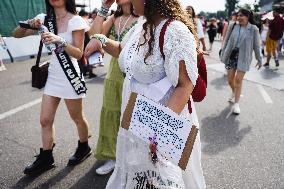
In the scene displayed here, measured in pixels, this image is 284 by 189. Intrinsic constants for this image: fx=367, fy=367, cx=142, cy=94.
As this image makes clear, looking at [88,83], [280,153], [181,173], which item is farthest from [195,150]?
[88,83]

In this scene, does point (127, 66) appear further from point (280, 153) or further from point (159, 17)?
point (280, 153)

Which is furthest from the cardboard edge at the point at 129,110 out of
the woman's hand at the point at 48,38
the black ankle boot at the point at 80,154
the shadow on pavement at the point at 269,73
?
the shadow on pavement at the point at 269,73

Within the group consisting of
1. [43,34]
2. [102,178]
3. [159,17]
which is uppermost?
[159,17]

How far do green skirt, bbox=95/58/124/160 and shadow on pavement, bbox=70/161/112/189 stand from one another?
7.2 inches

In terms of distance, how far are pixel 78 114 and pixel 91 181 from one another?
2.26 feet

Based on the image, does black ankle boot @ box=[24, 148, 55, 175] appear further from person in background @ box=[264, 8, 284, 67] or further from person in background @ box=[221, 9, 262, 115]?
person in background @ box=[264, 8, 284, 67]

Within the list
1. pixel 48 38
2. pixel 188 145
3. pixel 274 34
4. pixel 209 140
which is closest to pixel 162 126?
pixel 188 145

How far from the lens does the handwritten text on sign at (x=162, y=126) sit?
6.23 ft

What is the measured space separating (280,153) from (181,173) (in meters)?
2.69

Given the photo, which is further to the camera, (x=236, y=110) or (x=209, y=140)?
(x=236, y=110)

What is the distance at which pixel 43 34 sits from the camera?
10.2ft

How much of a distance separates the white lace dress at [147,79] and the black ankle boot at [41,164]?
138cm

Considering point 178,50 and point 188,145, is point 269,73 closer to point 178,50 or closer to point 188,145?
point 178,50

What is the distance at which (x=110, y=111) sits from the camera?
12.0 ft
